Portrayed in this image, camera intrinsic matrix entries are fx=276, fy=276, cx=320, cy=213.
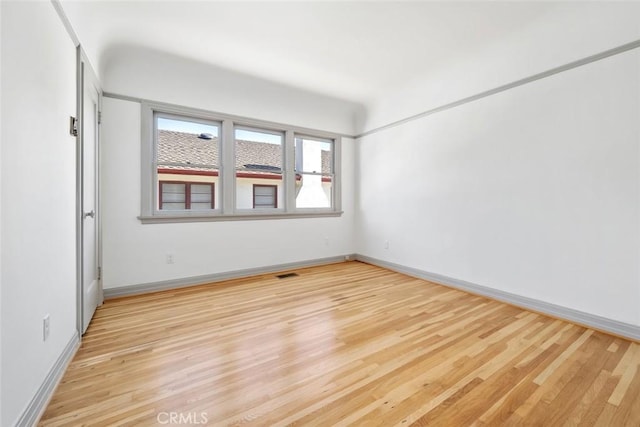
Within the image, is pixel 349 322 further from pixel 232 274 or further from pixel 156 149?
pixel 156 149

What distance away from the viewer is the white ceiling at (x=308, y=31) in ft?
7.86

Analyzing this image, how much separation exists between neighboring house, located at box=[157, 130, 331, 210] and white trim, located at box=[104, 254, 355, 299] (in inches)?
35.8

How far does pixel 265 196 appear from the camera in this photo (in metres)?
4.22

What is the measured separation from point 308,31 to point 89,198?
2578mm

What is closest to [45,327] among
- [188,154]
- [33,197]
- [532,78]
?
[33,197]

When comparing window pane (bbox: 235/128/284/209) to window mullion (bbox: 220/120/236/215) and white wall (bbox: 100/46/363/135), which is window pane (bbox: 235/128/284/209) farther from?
white wall (bbox: 100/46/363/135)

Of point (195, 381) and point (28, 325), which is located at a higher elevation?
point (28, 325)

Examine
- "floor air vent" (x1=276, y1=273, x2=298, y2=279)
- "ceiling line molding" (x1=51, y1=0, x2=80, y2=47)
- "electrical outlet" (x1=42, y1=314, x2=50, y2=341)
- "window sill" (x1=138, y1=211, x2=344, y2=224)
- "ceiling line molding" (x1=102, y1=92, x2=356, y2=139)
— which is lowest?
"floor air vent" (x1=276, y1=273, x2=298, y2=279)

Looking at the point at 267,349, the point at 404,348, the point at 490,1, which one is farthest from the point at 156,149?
the point at 490,1

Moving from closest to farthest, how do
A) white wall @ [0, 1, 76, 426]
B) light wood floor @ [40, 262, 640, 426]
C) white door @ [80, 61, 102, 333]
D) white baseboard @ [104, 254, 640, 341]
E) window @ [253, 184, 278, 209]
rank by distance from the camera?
1. white wall @ [0, 1, 76, 426]
2. light wood floor @ [40, 262, 640, 426]
3. white door @ [80, 61, 102, 333]
4. white baseboard @ [104, 254, 640, 341]
5. window @ [253, 184, 278, 209]

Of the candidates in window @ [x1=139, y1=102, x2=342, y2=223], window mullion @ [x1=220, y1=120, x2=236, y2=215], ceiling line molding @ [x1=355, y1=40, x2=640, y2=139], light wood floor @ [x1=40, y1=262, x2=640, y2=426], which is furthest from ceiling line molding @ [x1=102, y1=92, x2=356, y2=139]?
light wood floor @ [x1=40, y1=262, x2=640, y2=426]

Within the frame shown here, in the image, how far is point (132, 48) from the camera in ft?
9.76

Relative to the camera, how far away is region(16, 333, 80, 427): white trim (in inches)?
50.1

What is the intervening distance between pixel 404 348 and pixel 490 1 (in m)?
2.92
